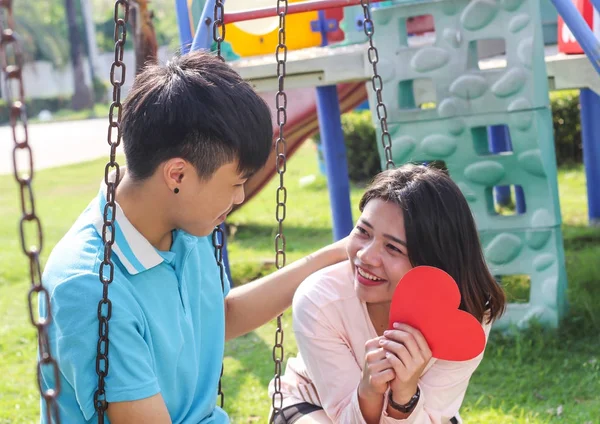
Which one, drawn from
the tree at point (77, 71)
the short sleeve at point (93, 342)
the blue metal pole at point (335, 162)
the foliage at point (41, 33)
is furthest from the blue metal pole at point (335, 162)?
the foliage at point (41, 33)

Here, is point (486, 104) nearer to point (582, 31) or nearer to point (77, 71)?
point (582, 31)

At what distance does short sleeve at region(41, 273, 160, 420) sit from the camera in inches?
73.4

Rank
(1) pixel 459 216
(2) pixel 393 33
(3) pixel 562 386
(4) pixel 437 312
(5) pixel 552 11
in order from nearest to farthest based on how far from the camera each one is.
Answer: (4) pixel 437 312, (1) pixel 459 216, (3) pixel 562 386, (2) pixel 393 33, (5) pixel 552 11

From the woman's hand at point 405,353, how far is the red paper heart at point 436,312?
3 cm

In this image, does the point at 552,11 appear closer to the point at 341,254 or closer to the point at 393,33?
the point at 393,33

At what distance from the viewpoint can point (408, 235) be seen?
7.41ft

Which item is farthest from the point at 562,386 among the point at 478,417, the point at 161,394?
Answer: the point at 161,394

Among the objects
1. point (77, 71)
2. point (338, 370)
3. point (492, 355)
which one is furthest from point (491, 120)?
point (77, 71)

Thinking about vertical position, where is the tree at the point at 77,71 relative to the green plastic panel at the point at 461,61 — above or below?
above

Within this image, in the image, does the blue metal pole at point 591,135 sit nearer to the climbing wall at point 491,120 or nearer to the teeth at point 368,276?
the climbing wall at point 491,120

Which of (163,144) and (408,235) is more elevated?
(163,144)

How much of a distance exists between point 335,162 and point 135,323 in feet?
9.60

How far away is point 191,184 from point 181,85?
243mm

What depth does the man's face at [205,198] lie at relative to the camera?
6.46ft
